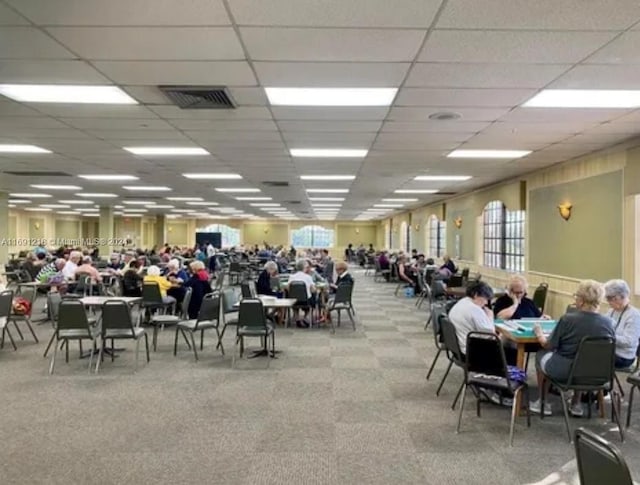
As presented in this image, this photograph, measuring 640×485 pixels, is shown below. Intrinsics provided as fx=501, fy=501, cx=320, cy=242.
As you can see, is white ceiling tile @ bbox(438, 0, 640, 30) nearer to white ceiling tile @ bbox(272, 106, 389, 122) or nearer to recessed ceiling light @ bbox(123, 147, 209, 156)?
white ceiling tile @ bbox(272, 106, 389, 122)

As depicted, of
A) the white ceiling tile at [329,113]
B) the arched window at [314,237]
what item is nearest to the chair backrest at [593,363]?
the white ceiling tile at [329,113]

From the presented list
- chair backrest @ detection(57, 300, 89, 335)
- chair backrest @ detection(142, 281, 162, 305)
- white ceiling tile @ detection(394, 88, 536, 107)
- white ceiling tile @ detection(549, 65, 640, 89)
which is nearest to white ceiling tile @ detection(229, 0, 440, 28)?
white ceiling tile @ detection(394, 88, 536, 107)

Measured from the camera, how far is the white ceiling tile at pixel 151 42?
3020 millimetres

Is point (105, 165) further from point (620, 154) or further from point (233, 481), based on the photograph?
point (620, 154)

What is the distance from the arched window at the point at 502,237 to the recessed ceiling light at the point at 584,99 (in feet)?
18.9

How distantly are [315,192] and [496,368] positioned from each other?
9814mm

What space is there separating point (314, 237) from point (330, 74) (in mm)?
30270

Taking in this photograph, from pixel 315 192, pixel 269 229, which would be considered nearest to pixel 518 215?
pixel 315 192

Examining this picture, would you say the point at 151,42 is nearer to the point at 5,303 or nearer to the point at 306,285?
the point at 5,303

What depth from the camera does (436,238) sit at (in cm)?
1864

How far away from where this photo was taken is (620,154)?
6.45 meters

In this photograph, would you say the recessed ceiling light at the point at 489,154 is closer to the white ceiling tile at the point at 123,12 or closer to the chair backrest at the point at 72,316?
the white ceiling tile at the point at 123,12

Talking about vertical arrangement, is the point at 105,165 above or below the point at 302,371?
above

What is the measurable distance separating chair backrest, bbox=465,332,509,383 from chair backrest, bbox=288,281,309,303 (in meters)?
4.22
